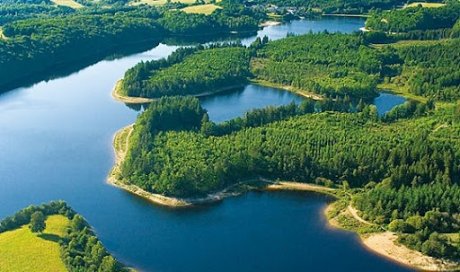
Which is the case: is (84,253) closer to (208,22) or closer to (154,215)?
(154,215)

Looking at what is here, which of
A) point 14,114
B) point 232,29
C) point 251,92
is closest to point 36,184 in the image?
point 14,114

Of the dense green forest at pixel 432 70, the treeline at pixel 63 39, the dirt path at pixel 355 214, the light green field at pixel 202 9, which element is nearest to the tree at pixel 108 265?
the dirt path at pixel 355 214

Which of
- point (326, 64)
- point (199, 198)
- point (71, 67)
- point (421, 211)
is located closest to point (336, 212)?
point (421, 211)

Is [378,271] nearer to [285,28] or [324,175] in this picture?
[324,175]

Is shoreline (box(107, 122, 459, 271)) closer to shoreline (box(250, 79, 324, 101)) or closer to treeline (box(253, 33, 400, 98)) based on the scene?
shoreline (box(250, 79, 324, 101))

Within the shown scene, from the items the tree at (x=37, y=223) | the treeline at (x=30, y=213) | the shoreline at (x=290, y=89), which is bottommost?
the shoreline at (x=290, y=89)

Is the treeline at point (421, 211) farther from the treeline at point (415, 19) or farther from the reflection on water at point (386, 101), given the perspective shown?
the treeline at point (415, 19)
